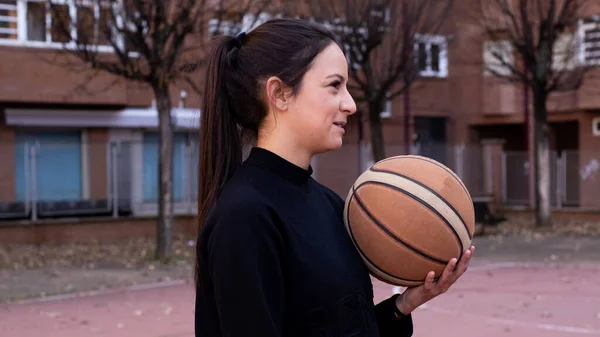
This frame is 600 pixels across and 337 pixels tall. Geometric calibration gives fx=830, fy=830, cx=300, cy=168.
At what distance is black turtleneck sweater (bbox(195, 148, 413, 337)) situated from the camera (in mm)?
1954

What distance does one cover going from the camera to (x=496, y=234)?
19.0 meters

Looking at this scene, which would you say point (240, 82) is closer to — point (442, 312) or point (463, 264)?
point (463, 264)

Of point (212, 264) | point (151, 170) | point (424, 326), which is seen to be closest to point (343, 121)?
point (212, 264)

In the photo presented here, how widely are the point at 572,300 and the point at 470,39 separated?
57.4ft

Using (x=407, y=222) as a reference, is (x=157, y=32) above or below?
above

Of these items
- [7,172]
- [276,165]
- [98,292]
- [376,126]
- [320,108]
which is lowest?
[98,292]

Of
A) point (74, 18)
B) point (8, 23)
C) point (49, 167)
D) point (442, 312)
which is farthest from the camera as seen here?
point (8, 23)

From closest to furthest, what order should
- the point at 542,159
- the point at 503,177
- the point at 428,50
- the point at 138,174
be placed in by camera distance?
the point at 542,159 < the point at 138,174 < the point at 428,50 < the point at 503,177

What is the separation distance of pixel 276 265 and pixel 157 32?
1193 centimetres

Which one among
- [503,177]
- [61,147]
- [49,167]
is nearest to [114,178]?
[61,147]

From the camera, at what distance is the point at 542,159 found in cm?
1959

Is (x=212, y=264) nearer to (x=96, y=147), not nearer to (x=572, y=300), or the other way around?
(x=572, y=300)

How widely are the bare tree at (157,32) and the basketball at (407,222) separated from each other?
34.4 feet

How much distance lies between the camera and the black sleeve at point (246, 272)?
6.39 ft
